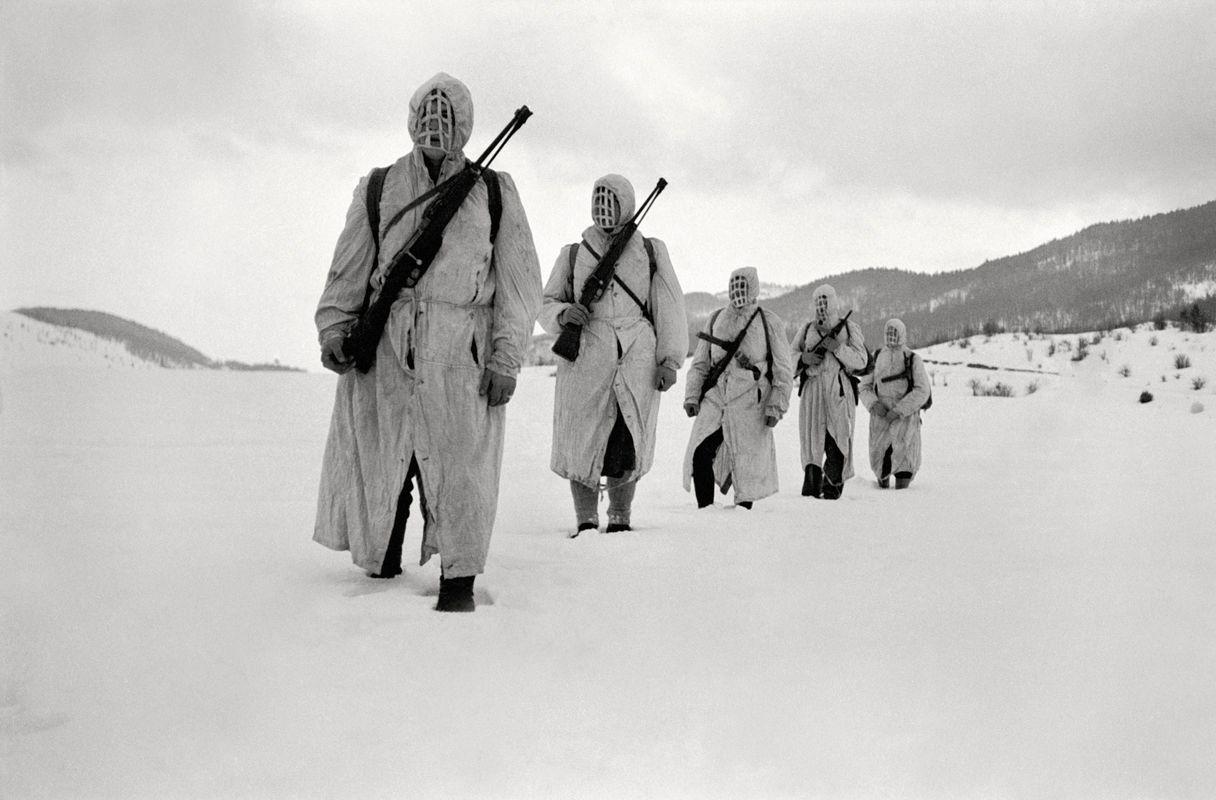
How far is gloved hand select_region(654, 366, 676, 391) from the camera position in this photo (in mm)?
6754

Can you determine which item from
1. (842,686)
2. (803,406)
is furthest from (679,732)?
(803,406)

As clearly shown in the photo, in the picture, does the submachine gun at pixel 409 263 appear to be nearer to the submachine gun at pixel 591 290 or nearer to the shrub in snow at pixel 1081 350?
the submachine gun at pixel 591 290

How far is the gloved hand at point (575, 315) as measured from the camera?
21.8ft

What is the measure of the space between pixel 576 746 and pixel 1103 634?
226cm

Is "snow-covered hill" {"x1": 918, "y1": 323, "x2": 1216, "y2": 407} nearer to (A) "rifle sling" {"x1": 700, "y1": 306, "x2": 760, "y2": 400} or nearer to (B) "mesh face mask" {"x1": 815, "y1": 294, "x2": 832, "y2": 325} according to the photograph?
(B) "mesh face mask" {"x1": 815, "y1": 294, "x2": 832, "y2": 325}

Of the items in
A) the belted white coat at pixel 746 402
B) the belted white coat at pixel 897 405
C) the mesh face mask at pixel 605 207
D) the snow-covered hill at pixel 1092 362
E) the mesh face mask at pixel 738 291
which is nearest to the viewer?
the mesh face mask at pixel 605 207

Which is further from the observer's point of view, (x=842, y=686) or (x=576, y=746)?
(x=842, y=686)

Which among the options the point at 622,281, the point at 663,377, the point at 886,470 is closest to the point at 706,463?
the point at 663,377

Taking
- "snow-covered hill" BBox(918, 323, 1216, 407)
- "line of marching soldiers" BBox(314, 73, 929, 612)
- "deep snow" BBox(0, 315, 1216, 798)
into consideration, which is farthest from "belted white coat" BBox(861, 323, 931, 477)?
"snow-covered hill" BBox(918, 323, 1216, 407)

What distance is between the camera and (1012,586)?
481cm

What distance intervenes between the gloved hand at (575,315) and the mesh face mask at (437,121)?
243 cm

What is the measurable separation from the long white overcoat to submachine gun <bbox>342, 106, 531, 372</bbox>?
6842 mm

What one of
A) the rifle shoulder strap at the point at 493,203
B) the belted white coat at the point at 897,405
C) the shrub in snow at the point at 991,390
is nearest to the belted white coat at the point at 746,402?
the belted white coat at the point at 897,405

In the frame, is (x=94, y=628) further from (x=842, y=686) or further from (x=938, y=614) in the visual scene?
(x=938, y=614)
